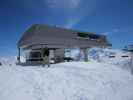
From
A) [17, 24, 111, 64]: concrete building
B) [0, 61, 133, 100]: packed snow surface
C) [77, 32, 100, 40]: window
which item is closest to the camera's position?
[0, 61, 133, 100]: packed snow surface

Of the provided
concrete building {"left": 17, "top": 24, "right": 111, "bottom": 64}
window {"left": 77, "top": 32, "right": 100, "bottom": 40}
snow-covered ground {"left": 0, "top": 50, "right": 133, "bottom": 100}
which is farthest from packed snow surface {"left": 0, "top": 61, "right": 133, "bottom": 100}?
window {"left": 77, "top": 32, "right": 100, "bottom": 40}

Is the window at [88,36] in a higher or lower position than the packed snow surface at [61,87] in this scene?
higher

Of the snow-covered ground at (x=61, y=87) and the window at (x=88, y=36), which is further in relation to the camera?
the window at (x=88, y=36)

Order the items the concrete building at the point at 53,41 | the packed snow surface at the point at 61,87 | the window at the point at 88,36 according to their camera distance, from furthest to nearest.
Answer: the window at the point at 88,36, the concrete building at the point at 53,41, the packed snow surface at the point at 61,87

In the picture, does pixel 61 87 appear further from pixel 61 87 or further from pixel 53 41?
pixel 53 41

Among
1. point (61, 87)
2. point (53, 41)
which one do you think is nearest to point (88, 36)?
point (53, 41)

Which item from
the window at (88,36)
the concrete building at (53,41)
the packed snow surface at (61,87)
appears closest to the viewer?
the packed snow surface at (61,87)

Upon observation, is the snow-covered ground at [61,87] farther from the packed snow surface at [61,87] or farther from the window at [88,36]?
the window at [88,36]

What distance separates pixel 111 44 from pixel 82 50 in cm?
693

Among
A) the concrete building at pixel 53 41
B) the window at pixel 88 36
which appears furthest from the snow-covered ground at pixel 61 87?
the window at pixel 88 36

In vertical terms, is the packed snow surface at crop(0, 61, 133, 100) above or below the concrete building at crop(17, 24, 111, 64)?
below

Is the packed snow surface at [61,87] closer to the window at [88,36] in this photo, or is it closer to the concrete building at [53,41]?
the concrete building at [53,41]

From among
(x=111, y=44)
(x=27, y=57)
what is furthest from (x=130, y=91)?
(x=111, y=44)

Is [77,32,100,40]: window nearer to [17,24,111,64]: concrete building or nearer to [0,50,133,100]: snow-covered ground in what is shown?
[17,24,111,64]: concrete building
